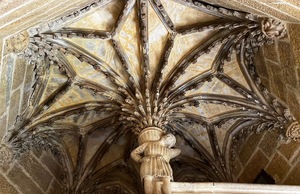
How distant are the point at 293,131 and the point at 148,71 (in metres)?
2.45

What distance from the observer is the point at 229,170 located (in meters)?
8.35

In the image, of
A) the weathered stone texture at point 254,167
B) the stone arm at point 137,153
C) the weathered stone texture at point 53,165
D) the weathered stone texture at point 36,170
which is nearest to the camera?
the stone arm at point 137,153

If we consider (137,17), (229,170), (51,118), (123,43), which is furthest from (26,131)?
(229,170)

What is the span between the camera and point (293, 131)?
648 cm

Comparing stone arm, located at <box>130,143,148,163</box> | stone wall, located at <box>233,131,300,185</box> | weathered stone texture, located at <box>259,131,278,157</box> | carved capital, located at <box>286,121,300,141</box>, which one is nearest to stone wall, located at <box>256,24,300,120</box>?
carved capital, located at <box>286,121,300,141</box>

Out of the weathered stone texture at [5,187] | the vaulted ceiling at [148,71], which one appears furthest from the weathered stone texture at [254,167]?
the weathered stone texture at [5,187]

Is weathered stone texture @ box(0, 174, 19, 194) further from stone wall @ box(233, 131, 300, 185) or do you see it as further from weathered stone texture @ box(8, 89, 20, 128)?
stone wall @ box(233, 131, 300, 185)

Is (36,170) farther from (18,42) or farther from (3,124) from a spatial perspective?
(18,42)

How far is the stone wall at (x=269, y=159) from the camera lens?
6.72 metres

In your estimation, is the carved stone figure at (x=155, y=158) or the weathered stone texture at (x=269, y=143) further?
the weathered stone texture at (x=269, y=143)

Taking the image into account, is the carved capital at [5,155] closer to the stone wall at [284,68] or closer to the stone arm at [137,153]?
the stone arm at [137,153]

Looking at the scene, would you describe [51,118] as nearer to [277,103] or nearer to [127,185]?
[127,185]

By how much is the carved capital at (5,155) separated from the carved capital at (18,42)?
1.91 metres

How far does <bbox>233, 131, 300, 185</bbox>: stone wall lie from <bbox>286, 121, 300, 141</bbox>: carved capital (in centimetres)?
20
